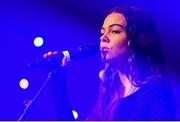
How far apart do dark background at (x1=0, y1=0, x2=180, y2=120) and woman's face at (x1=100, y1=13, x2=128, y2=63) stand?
3 cm

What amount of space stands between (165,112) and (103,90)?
28cm

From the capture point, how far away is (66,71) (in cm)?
158

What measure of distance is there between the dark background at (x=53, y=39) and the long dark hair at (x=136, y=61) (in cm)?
3

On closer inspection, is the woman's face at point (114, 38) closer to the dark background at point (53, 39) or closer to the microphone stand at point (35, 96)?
the dark background at point (53, 39)

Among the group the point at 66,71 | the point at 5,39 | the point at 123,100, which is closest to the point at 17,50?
the point at 5,39

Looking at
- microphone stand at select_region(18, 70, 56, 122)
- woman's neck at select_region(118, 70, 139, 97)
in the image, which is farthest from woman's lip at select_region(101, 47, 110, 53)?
microphone stand at select_region(18, 70, 56, 122)

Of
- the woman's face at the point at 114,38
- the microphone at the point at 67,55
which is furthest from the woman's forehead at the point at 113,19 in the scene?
the microphone at the point at 67,55

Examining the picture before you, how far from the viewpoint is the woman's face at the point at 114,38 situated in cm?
155

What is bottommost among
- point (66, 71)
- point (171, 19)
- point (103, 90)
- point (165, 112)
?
point (165, 112)

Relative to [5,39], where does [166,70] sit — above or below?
below

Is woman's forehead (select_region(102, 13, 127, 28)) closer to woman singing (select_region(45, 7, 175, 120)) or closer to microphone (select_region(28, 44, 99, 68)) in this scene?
woman singing (select_region(45, 7, 175, 120))

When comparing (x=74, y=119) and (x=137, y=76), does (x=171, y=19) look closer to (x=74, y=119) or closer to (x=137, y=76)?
(x=137, y=76)

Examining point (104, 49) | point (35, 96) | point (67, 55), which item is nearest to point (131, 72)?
point (104, 49)

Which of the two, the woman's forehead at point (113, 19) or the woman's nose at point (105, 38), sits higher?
the woman's forehead at point (113, 19)
